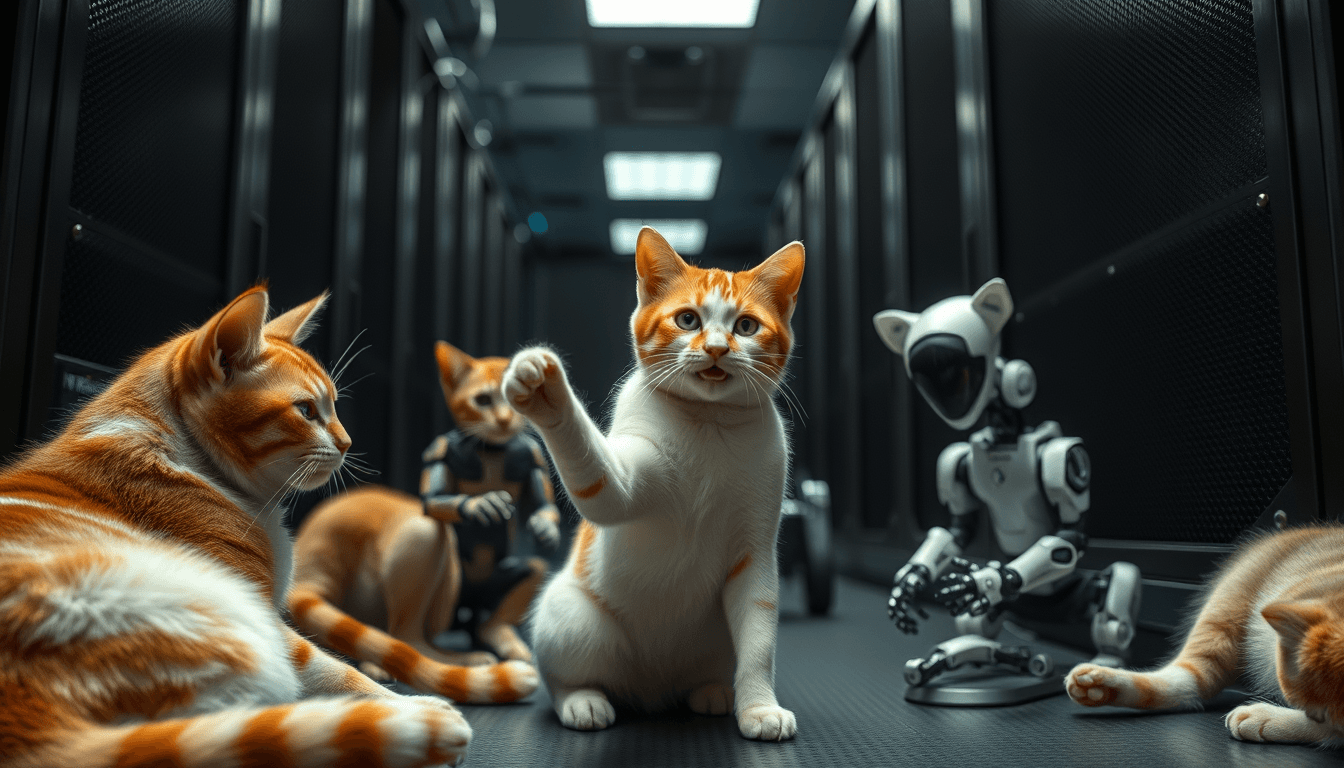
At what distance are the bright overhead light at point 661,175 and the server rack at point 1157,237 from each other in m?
2.39

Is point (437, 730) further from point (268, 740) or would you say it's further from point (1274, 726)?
point (1274, 726)

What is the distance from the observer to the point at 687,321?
97 centimetres

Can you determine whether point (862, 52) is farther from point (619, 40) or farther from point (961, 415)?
point (961, 415)

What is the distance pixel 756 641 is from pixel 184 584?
0.57 metres

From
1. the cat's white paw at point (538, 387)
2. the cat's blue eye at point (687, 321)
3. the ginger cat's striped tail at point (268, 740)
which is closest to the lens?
the ginger cat's striped tail at point (268, 740)

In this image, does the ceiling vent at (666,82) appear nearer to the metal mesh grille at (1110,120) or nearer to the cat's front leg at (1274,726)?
the metal mesh grille at (1110,120)

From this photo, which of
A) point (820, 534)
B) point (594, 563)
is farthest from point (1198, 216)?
point (820, 534)

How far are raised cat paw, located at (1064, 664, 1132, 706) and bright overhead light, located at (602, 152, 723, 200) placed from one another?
4.08 meters

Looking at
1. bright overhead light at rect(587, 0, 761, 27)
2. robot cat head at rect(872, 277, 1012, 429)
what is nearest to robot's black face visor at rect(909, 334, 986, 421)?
robot cat head at rect(872, 277, 1012, 429)

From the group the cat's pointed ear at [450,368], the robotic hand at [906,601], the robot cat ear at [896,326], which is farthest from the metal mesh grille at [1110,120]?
the cat's pointed ear at [450,368]

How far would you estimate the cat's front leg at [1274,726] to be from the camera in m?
0.82

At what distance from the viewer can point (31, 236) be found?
934 mm

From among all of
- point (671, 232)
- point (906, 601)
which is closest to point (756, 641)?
point (906, 601)

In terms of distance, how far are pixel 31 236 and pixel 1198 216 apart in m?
1.59
